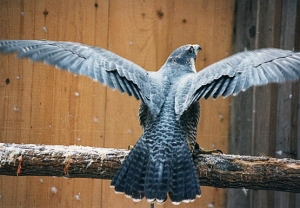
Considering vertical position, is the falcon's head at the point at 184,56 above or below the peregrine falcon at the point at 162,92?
above

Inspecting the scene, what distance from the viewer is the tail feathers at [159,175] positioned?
1.86m

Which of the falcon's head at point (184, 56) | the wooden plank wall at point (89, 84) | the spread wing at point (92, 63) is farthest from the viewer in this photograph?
the wooden plank wall at point (89, 84)

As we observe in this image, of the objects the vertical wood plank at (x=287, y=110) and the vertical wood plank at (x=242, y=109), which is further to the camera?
the vertical wood plank at (x=242, y=109)

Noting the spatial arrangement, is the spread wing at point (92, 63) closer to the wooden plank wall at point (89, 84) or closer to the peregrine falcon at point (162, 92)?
the peregrine falcon at point (162, 92)

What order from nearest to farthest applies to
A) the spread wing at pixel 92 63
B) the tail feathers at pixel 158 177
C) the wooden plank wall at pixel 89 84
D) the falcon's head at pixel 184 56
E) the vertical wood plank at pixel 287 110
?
1. the tail feathers at pixel 158 177
2. the spread wing at pixel 92 63
3. the falcon's head at pixel 184 56
4. the vertical wood plank at pixel 287 110
5. the wooden plank wall at pixel 89 84

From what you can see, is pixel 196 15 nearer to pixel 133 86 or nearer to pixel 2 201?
pixel 133 86

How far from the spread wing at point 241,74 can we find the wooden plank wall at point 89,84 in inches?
38.8

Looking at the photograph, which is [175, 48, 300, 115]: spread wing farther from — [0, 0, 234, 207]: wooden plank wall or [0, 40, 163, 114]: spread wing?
[0, 0, 234, 207]: wooden plank wall

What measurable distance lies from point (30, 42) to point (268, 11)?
1602mm

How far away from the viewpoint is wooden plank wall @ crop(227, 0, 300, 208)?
274cm

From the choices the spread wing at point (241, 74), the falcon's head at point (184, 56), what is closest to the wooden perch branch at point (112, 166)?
the spread wing at point (241, 74)

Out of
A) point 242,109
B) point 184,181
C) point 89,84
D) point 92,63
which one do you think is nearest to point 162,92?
point 92,63

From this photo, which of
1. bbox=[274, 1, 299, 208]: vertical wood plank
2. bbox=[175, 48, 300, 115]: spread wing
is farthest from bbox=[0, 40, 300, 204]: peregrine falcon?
bbox=[274, 1, 299, 208]: vertical wood plank

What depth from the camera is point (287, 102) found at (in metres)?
2.78
